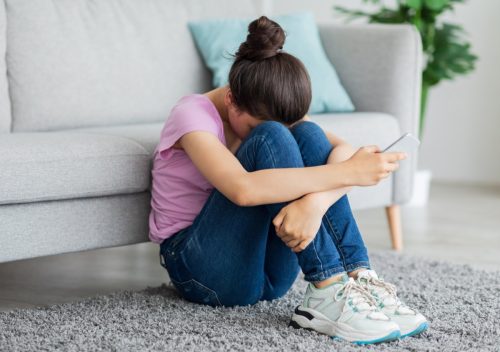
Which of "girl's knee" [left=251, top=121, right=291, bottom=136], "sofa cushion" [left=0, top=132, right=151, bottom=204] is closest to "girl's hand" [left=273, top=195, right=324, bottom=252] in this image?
"girl's knee" [left=251, top=121, right=291, bottom=136]

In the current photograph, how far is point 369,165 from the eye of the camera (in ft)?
5.34

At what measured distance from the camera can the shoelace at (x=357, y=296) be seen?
5.24ft

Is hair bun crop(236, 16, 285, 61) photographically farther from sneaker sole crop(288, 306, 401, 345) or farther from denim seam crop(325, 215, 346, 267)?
sneaker sole crop(288, 306, 401, 345)

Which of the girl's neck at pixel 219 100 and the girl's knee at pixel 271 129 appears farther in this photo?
the girl's neck at pixel 219 100

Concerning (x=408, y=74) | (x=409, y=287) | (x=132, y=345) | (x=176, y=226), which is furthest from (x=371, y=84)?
(x=132, y=345)

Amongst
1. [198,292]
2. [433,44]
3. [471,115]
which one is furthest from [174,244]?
[471,115]

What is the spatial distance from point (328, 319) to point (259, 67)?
51 cm

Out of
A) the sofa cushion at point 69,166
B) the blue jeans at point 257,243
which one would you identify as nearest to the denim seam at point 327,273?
the blue jeans at point 257,243

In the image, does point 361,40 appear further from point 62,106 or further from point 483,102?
point 483,102

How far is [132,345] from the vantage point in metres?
1.61

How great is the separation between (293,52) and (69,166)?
111 cm

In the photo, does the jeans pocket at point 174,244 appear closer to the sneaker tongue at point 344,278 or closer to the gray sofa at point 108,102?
the gray sofa at point 108,102

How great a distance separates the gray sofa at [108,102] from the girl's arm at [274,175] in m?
0.40

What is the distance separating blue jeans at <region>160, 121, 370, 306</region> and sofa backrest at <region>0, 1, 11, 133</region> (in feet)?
2.49
